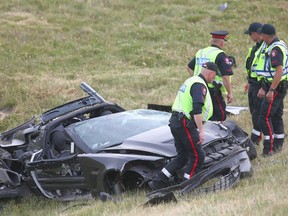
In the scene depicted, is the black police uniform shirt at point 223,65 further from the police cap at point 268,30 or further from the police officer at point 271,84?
the police cap at point 268,30

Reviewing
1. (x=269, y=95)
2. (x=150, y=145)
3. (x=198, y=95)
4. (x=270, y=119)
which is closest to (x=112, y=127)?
(x=150, y=145)

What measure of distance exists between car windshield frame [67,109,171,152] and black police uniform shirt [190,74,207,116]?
106cm

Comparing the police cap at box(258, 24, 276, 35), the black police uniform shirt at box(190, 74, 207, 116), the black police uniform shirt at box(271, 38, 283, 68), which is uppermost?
the police cap at box(258, 24, 276, 35)

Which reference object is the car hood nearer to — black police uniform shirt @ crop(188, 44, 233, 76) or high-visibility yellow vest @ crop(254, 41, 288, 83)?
black police uniform shirt @ crop(188, 44, 233, 76)

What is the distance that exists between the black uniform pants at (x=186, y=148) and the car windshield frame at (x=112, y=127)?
0.81 m

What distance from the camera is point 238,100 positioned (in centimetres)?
1202

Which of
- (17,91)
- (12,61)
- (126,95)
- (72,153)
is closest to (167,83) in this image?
Result: (126,95)

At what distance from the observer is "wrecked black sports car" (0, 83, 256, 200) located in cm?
616

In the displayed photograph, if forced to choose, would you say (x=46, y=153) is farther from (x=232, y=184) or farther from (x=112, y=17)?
(x=112, y=17)

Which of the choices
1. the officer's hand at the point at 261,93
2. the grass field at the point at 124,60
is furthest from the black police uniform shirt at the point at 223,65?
the grass field at the point at 124,60

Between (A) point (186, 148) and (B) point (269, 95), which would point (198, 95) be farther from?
(B) point (269, 95)

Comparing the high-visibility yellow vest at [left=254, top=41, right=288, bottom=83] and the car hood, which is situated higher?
the high-visibility yellow vest at [left=254, top=41, right=288, bottom=83]

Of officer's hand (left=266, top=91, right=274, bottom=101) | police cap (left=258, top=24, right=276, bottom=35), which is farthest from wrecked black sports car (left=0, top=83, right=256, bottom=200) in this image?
police cap (left=258, top=24, right=276, bottom=35)

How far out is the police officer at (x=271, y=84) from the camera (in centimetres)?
737
